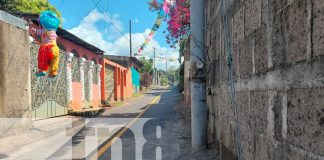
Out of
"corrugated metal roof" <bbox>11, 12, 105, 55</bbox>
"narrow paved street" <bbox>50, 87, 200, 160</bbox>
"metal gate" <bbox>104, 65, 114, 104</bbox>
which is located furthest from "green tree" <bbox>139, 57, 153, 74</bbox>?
"narrow paved street" <bbox>50, 87, 200, 160</bbox>

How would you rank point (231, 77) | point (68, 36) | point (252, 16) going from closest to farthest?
1. point (252, 16)
2. point (231, 77)
3. point (68, 36)

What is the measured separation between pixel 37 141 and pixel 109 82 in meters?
22.1

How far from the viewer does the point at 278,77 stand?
315 cm

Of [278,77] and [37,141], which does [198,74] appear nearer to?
[278,77]

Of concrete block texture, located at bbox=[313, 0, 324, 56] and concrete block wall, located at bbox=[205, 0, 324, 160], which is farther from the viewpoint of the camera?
concrete block wall, located at bbox=[205, 0, 324, 160]

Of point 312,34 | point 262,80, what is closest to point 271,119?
point 262,80

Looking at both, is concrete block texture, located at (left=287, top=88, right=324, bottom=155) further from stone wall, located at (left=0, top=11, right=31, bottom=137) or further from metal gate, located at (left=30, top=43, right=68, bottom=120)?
metal gate, located at (left=30, top=43, right=68, bottom=120)

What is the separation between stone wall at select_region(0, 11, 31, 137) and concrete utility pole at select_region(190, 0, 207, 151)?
6007 mm

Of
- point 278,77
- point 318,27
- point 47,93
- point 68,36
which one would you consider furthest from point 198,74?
point 68,36

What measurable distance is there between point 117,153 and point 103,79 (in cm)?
2192

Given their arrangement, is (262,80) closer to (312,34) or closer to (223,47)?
(312,34)

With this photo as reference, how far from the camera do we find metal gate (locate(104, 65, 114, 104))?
31.4m

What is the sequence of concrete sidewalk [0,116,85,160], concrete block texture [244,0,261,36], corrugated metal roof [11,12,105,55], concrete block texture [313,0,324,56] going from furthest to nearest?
corrugated metal roof [11,12,105,55] < concrete sidewalk [0,116,85,160] < concrete block texture [244,0,261,36] < concrete block texture [313,0,324,56]

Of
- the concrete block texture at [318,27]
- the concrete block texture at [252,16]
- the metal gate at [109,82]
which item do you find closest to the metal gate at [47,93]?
the concrete block texture at [252,16]
